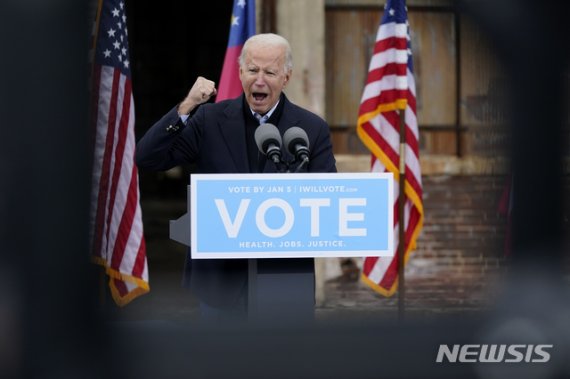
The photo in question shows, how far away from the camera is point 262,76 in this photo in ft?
10.9

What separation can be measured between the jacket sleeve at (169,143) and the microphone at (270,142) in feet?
1.04

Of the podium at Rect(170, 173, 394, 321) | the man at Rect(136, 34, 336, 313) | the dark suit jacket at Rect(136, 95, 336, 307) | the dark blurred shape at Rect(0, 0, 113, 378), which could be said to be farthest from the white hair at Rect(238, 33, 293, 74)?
the dark blurred shape at Rect(0, 0, 113, 378)

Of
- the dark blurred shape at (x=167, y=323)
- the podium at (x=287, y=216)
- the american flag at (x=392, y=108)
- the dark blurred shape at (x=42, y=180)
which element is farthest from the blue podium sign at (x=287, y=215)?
the american flag at (x=392, y=108)

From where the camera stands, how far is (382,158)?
6.29 metres

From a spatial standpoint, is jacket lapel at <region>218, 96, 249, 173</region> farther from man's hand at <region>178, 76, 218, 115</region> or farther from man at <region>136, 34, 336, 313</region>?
man's hand at <region>178, 76, 218, 115</region>

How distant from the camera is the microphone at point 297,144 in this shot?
3080 millimetres

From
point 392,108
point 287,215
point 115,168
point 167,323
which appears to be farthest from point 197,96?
point 392,108

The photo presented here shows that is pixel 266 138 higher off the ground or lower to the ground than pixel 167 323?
higher

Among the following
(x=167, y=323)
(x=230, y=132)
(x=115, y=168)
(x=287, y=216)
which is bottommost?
(x=167, y=323)

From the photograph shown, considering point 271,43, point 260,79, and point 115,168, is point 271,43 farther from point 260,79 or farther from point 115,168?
point 115,168

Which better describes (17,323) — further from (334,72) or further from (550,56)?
(334,72)

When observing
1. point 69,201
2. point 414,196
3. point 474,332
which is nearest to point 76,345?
point 69,201

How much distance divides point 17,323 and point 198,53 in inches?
296

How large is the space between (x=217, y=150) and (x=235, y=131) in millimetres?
95
